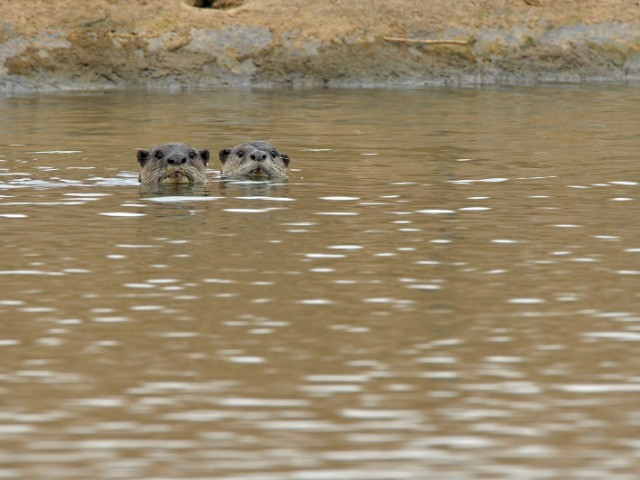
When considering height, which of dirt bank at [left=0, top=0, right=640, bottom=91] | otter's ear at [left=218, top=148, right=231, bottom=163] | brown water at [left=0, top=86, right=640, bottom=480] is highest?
dirt bank at [left=0, top=0, right=640, bottom=91]

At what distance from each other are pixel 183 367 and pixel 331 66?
77.7 ft

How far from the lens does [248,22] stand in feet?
104

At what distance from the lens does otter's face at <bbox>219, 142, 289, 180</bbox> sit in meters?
17.8

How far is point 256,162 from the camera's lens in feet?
58.7

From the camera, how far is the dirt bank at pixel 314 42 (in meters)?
30.8

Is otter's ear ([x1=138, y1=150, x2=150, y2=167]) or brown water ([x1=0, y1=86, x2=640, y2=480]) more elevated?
otter's ear ([x1=138, y1=150, x2=150, y2=167])

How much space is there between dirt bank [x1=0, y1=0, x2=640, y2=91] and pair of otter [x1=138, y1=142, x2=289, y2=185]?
41.9 feet

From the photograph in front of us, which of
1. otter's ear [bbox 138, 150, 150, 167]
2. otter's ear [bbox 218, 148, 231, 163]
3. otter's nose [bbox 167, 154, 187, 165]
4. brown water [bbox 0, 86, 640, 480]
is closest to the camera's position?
brown water [bbox 0, 86, 640, 480]

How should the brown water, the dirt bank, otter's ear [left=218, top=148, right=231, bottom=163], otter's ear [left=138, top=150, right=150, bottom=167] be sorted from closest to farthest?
1. the brown water
2. otter's ear [left=138, top=150, right=150, bottom=167]
3. otter's ear [left=218, top=148, right=231, bottom=163]
4. the dirt bank

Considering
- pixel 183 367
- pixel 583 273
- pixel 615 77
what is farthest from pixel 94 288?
pixel 615 77

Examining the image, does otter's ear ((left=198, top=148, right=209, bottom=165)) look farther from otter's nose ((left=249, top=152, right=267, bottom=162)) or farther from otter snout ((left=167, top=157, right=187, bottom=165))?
otter snout ((left=167, top=157, right=187, bottom=165))

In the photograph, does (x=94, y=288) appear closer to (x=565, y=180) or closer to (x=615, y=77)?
(x=565, y=180)

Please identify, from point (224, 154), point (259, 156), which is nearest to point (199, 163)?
point (259, 156)

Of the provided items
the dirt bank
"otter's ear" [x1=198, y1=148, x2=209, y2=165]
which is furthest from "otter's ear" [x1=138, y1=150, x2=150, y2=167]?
the dirt bank
